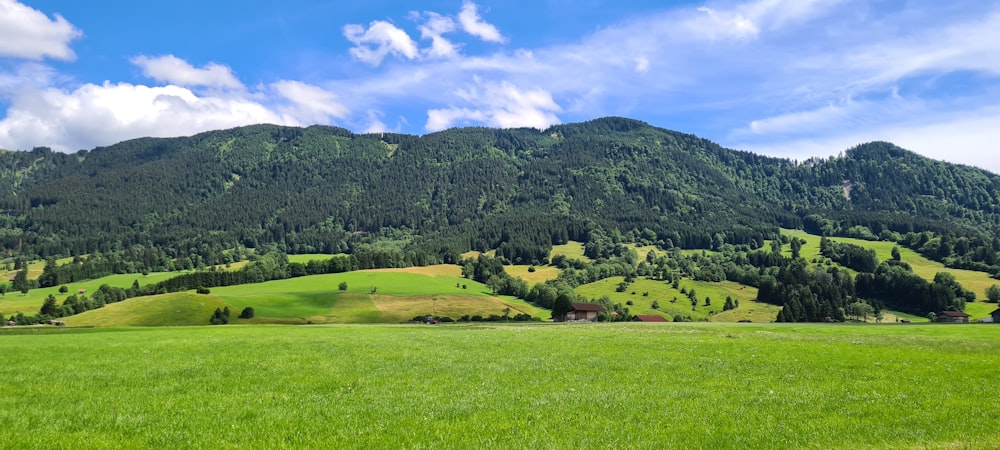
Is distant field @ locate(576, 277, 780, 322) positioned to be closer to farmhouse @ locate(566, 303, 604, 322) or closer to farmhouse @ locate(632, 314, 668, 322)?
farmhouse @ locate(632, 314, 668, 322)

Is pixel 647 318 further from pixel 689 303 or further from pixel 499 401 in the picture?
pixel 499 401

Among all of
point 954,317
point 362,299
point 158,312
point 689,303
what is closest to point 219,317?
point 158,312

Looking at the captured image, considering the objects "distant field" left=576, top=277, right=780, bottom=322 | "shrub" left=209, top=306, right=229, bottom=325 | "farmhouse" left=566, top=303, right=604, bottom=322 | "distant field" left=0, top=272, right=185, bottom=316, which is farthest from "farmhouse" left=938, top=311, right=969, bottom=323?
"distant field" left=0, top=272, right=185, bottom=316

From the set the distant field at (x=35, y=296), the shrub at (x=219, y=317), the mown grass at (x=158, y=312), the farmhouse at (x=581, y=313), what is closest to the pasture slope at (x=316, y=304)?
the mown grass at (x=158, y=312)

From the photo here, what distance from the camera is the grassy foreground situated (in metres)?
13.7

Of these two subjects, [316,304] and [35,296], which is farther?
[35,296]

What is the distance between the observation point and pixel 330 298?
479 feet

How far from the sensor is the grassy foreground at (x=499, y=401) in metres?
13.7

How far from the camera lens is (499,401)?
1811 cm

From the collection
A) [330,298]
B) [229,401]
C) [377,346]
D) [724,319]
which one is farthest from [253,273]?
[229,401]

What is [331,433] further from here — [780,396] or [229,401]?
[780,396]

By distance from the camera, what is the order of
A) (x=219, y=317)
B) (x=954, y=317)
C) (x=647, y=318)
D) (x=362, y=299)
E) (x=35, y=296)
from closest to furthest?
(x=219, y=317) < (x=647, y=318) < (x=362, y=299) < (x=954, y=317) < (x=35, y=296)

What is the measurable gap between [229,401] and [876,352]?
33742 millimetres

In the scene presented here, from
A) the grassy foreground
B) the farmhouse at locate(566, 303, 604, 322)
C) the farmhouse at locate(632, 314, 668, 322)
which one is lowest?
the farmhouse at locate(632, 314, 668, 322)
